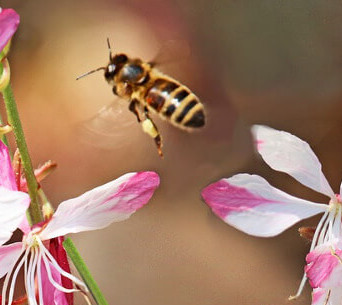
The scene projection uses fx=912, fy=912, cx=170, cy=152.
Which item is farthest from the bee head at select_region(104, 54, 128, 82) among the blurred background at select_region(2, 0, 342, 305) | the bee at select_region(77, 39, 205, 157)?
the blurred background at select_region(2, 0, 342, 305)

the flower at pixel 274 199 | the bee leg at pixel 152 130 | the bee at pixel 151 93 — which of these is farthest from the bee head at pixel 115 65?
the flower at pixel 274 199

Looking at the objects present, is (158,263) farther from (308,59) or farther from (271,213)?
(271,213)

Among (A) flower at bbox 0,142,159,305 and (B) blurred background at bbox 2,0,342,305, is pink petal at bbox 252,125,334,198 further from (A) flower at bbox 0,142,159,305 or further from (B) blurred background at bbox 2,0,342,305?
(B) blurred background at bbox 2,0,342,305

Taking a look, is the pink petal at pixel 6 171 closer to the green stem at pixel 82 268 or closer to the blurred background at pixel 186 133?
the green stem at pixel 82 268

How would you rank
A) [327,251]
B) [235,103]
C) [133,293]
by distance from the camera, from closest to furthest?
[327,251]
[133,293]
[235,103]

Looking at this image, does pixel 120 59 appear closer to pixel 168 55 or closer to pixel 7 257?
pixel 168 55

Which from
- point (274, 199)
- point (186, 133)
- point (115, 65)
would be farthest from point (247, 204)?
point (186, 133)

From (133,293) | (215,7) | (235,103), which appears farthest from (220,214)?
(215,7)
